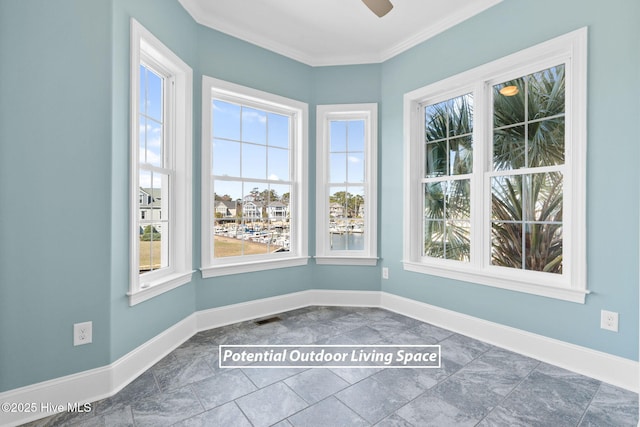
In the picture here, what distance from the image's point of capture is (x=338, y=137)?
11.9 ft

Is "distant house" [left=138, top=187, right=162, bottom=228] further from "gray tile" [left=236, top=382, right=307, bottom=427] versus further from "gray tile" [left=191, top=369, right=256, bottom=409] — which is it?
"gray tile" [left=236, top=382, right=307, bottom=427]

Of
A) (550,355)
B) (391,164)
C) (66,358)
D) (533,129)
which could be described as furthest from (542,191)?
(66,358)

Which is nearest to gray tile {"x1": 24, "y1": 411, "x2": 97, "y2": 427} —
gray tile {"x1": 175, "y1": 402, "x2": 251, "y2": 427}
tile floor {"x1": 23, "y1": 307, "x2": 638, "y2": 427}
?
tile floor {"x1": 23, "y1": 307, "x2": 638, "y2": 427}

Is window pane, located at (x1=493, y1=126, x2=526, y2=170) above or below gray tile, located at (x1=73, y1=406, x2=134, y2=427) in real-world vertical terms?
above

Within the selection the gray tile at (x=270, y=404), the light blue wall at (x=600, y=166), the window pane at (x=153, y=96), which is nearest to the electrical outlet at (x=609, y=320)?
the light blue wall at (x=600, y=166)

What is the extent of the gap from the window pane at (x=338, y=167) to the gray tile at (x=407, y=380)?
2134mm

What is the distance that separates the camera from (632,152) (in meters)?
1.90

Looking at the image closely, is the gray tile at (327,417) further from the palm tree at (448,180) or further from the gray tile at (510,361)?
the palm tree at (448,180)

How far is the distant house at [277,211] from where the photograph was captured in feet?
11.1

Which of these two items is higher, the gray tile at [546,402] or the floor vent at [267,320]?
the floor vent at [267,320]

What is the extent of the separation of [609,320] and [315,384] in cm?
198

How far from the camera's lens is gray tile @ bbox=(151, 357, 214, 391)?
1954mm

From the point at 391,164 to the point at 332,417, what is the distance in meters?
2.56

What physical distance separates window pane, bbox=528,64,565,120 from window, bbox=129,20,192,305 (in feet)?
9.49
